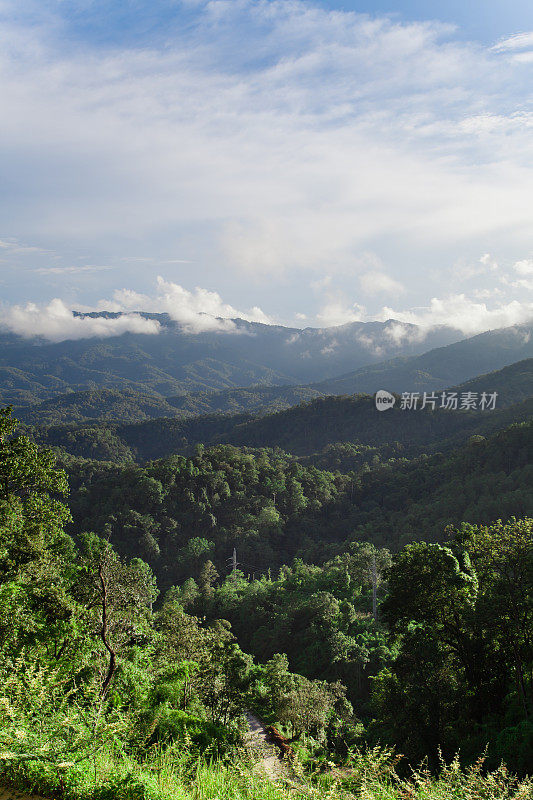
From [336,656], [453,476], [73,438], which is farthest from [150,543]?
[73,438]

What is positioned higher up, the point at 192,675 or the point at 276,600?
the point at 192,675

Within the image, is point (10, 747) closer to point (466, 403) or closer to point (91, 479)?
point (91, 479)

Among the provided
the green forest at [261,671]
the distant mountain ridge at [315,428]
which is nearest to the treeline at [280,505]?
the green forest at [261,671]

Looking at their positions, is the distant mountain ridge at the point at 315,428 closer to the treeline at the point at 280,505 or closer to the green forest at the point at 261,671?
the treeline at the point at 280,505

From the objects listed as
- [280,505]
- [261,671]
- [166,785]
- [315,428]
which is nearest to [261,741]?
[261,671]

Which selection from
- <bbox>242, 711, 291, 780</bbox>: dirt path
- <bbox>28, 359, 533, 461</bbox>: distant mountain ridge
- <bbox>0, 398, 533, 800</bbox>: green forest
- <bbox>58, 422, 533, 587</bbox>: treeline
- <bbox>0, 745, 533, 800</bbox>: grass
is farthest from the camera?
<bbox>28, 359, 533, 461</bbox>: distant mountain ridge

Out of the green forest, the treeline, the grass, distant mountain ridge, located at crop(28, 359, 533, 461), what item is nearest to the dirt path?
the green forest

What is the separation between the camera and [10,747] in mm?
4953

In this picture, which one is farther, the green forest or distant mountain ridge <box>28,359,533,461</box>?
distant mountain ridge <box>28,359,533,461</box>

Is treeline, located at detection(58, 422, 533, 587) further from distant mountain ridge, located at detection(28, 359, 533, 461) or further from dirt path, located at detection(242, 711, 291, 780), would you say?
dirt path, located at detection(242, 711, 291, 780)

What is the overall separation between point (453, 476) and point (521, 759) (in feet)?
185

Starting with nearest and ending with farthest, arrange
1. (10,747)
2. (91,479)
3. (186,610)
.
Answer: (10,747), (186,610), (91,479)

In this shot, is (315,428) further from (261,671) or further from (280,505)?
(261,671)

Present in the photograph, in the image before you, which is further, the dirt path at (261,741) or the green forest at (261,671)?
the dirt path at (261,741)
